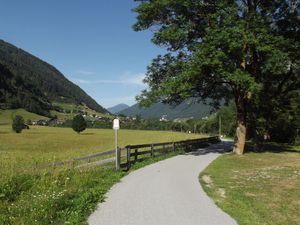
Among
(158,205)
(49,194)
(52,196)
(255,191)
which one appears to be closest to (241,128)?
(255,191)

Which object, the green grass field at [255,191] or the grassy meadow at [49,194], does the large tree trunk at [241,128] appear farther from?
the grassy meadow at [49,194]

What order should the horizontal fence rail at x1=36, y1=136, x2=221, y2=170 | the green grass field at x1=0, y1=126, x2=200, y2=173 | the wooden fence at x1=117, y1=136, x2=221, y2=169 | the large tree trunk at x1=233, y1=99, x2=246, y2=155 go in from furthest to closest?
the large tree trunk at x1=233, y1=99, x2=246, y2=155 < the wooden fence at x1=117, y1=136, x2=221, y2=169 < the green grass field at x1=0, y1=126, x2=200, y2=173 < the horizontal fence rail at x1=36, y1=136, x2=221, y2=170

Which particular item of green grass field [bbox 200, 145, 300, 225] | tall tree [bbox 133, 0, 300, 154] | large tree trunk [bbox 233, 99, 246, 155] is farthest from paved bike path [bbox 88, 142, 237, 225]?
large tree trunk [bbox 233, 99, 246, 155]

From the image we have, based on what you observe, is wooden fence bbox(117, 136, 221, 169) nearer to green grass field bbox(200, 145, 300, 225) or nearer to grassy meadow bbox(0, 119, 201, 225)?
green grass field bbox(200, 145, 300, 225)

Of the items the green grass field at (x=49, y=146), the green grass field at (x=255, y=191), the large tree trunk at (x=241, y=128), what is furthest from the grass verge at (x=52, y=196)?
the large tree trunk at (x=241, y=128)

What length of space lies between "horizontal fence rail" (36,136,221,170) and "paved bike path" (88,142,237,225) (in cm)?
210

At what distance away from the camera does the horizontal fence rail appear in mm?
16481

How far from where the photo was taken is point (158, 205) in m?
11.0

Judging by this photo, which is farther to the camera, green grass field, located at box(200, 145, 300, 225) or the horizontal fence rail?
the horizontal fence rail

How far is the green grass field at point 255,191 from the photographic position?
1038 cm

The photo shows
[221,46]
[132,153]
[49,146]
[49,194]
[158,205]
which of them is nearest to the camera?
[49,194]

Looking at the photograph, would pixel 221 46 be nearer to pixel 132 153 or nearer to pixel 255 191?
pixel 132 153

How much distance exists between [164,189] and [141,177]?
3.24 meters

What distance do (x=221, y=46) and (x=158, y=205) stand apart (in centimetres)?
1749
